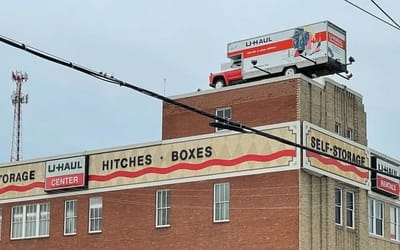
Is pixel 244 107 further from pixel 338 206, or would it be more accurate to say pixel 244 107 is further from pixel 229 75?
pixel 338 206

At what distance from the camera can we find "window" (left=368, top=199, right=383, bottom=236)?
143ft

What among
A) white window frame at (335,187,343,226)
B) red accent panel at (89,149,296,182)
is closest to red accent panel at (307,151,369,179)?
white window frame at (335,187,343,226)

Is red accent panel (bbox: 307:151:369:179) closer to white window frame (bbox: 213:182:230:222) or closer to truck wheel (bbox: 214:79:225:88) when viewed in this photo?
white window frame (bbox: 213:182:230:222)

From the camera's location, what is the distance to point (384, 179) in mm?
44250

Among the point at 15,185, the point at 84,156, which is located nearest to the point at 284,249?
the point at 84,156

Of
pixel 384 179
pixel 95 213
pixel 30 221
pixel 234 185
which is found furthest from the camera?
pixel 30 221

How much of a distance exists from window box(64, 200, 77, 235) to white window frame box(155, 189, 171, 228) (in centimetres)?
552

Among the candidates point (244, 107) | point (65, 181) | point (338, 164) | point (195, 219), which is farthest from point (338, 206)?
point (65, 181)

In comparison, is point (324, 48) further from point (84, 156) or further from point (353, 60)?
point (84, 156)

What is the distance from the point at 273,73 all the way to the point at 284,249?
879 centimetres

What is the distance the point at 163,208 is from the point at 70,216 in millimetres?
6296

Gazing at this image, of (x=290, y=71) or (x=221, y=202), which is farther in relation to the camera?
(x=290, y=71)

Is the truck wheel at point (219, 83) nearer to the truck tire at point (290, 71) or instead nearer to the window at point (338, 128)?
the truck tire at point (290, 71)

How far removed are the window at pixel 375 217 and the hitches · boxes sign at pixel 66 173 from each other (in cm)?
1406
